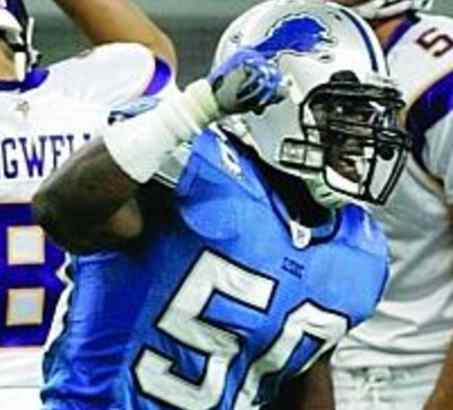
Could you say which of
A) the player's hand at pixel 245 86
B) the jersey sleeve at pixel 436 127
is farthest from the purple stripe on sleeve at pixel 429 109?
the player's hand at pixel 245 86

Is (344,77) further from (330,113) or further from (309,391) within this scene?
(309,391)

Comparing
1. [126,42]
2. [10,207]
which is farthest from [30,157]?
[126,42]

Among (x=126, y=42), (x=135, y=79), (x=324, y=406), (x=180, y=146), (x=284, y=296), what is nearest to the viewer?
(x=180, y=146)

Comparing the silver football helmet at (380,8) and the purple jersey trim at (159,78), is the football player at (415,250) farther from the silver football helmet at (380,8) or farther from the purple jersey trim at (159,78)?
the purple jersey trim at (159,78)

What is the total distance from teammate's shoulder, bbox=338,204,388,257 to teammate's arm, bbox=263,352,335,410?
0.17 m

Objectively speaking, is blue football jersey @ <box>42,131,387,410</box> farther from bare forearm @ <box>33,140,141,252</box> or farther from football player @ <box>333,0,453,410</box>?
football player @ <box>333,0,453,410</box>

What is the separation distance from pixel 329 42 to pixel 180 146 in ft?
1.06

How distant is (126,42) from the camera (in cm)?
352

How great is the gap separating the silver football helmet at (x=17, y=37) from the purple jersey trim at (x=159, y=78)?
0.17 metres

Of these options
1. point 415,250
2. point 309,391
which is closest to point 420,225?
point 415,250

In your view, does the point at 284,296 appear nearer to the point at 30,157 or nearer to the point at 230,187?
the point at 230,187

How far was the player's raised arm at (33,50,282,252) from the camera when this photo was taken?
2436 millimetres

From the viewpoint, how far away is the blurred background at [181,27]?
18.3 feet

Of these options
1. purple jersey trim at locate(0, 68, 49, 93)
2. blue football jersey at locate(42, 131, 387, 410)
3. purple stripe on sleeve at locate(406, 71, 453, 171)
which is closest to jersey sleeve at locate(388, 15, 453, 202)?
purple stripe on sleeve at locate(406, 71, 453, 171)
